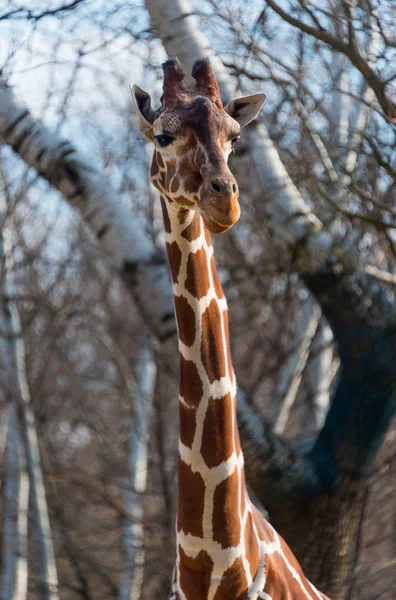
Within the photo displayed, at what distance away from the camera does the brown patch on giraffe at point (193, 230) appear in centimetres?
276

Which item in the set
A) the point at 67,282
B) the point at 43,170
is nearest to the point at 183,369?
the point at 43,170

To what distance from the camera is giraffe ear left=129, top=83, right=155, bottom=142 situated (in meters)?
2.92

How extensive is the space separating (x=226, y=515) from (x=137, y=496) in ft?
15.6

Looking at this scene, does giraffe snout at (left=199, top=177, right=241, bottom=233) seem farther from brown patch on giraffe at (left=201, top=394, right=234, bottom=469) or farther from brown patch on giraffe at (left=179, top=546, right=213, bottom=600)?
brown patch on giraffe at (left=179, top=546, right=213, bottom=600)

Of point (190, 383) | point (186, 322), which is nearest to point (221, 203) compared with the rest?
point (186, 322)

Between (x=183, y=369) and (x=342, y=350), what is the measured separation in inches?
86.3

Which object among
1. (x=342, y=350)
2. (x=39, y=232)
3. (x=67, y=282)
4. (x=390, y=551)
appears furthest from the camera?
(x=67, y=282)

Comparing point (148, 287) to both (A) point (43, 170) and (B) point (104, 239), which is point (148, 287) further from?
(A) point (43, 170)

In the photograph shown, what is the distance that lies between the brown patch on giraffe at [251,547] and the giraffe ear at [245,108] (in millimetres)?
1467

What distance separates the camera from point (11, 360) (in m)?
6.54

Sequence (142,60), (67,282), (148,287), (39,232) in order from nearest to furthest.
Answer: (148,287) → (142,60) → (39,232) → (67,282)

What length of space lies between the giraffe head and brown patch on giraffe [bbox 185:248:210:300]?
0.20 m

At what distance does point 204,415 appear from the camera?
2.78 meters

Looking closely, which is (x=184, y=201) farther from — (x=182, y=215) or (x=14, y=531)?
(x=14, y=531)
